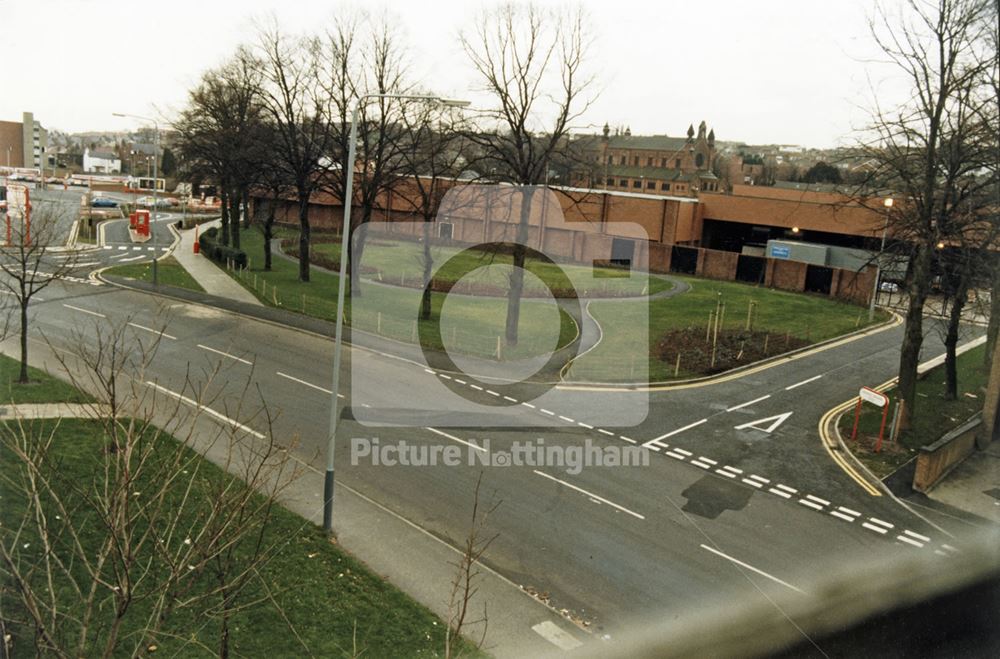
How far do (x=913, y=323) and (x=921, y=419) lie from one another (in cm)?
335

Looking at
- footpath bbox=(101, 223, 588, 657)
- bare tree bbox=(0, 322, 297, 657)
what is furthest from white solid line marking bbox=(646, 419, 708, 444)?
bare tree bbox=(0, 322, 297, 657)

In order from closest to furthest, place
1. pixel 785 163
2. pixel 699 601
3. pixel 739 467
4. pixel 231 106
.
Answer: pixel 699 601
pixel 739 467
pixel 231 106
pixel 785 163

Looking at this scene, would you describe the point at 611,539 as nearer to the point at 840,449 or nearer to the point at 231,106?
the point at 840,449

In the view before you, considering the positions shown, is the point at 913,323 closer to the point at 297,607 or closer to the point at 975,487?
the point at 975,487

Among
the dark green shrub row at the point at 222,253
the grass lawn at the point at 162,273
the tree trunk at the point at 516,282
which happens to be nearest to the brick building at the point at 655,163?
the dark green shrub row at the point at 222,253

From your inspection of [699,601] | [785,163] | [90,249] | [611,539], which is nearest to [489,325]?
[611,539]

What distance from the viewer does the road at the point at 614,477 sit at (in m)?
12.0

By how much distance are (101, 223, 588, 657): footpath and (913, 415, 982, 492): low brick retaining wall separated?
987 centimetres

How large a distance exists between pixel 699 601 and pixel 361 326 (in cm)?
1887

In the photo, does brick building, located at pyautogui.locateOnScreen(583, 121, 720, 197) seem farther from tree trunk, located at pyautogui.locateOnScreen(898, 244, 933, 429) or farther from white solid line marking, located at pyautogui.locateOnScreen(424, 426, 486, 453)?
white solid line marking, located at pyautogui.locateOnScreen(424, 426, 486, 453)

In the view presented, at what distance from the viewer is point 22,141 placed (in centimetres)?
978

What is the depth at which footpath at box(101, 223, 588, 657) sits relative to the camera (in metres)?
10.0

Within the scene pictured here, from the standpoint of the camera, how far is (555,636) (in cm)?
1011

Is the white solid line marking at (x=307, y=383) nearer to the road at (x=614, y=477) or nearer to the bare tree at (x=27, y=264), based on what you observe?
the road at (x=614, y=477)
